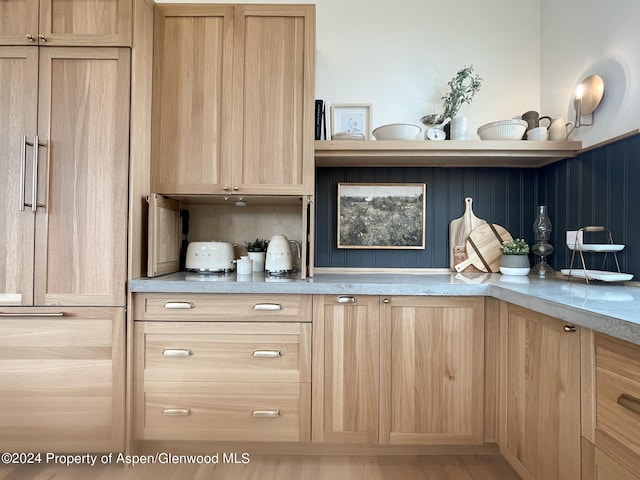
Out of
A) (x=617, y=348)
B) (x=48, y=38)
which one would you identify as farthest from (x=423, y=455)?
(x=48, y=38)

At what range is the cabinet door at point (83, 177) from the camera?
4.98 feet

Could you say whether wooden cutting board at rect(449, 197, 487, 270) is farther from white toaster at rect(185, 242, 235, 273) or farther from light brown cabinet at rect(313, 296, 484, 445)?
white toaster at rect(185, 242, 235, 273)

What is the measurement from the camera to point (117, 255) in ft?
5.03

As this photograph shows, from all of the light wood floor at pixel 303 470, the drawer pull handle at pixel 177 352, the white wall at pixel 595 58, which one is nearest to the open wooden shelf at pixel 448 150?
the white wall at pixel 595 58

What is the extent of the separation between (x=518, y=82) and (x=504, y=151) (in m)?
0.65

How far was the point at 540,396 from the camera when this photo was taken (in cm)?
124

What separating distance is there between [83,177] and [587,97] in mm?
2504

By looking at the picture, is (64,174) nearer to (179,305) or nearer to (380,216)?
(179,305)

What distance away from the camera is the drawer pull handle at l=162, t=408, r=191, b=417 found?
153 centimetres

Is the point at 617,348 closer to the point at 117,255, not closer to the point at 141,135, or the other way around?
the point at 117,255

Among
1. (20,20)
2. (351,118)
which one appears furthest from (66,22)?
(351,118)

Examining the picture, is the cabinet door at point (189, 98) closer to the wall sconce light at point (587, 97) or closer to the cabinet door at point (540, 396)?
the cabinet door at point (540, 396)

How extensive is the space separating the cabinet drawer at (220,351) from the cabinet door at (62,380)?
13 cm

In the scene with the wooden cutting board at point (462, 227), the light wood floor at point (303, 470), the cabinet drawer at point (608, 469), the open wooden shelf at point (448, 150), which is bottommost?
Answer: the light wood floor at point (303, 470)
